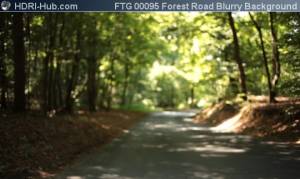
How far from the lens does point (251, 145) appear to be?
1794cm

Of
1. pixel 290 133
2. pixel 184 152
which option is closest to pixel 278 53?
pixel 290 133

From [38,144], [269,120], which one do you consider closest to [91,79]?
[269,120]

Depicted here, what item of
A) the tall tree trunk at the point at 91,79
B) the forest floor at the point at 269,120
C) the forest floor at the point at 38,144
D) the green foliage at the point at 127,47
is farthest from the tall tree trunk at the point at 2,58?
the tall tree trunk at the point at 91,79

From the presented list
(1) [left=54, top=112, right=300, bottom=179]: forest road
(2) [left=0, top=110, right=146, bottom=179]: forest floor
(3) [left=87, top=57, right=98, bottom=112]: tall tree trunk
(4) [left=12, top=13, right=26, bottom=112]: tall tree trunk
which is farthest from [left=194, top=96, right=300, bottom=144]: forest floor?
(4) [left=12, top=13, right=26, bottom=112]: tall tree trunk

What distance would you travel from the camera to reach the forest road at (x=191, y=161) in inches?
483

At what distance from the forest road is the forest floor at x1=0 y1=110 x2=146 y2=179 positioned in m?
0.66

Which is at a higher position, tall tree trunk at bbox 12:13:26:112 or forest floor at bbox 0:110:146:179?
tall tree trunk at bbox 12:13:26:112

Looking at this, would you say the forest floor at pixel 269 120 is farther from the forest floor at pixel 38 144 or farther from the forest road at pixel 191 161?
the forest floor at pixel 38 144

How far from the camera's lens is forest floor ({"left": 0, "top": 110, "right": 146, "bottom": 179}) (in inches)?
512

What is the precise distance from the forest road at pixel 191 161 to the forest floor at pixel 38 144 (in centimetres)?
66

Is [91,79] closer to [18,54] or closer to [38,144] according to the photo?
[18,54]

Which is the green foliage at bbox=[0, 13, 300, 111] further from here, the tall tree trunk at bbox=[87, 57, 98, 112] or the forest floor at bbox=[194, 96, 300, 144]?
the forest floor at bbox=[194, 96, 300, 144]

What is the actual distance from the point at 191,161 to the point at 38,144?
15.9 ft

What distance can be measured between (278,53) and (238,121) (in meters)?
4.48
